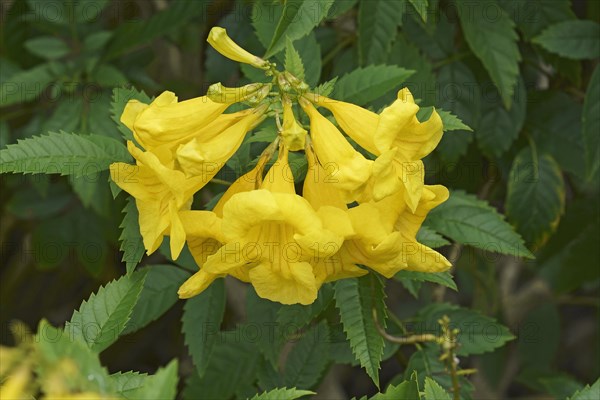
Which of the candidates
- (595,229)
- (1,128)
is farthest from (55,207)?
(595,229)

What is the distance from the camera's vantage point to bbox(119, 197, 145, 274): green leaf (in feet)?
8.23

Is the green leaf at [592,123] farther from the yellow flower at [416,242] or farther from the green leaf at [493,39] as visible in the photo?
the yellow flower at [416,242]

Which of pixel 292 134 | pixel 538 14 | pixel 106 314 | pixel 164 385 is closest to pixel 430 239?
pixel 292 134

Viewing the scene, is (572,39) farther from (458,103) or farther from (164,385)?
(164,385)

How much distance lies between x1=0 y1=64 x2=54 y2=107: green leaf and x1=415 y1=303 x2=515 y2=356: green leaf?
1.90 meters

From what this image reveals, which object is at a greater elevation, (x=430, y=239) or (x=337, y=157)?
(x=337, y=157)

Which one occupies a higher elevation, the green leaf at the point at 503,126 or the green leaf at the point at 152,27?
the green leaf at the point at 152,27

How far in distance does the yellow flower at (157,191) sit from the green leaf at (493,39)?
138cm

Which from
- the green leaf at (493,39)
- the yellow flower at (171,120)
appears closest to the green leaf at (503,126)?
the green leaf at (493,39)

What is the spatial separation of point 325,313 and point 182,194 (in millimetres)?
1085

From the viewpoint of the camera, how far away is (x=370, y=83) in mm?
2777

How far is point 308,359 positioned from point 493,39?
4.63 feet

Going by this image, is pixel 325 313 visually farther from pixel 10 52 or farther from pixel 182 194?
pixel 10 52

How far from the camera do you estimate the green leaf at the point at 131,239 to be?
8.23 ft
